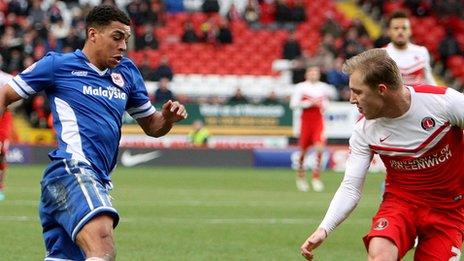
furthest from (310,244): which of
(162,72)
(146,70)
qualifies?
(146,70)

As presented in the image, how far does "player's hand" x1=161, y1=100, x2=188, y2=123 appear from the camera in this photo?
7.45 meters

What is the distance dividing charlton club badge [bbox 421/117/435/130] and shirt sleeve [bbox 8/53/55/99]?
2.44 m

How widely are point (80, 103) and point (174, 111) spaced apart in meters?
0.73

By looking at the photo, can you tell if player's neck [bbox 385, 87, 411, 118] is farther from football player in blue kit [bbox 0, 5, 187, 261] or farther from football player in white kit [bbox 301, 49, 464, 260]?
football player in blue kit [bbox 0, 5, 187, 261]

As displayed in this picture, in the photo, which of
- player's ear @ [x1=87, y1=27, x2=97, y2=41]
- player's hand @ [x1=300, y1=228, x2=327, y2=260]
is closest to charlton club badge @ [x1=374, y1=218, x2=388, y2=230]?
player's hand @ [x1=300, y1=228, x2=327, y2=260]

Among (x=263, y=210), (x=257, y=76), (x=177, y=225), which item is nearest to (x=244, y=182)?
(x=263, y=210)

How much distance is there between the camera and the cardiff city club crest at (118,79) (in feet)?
23.9

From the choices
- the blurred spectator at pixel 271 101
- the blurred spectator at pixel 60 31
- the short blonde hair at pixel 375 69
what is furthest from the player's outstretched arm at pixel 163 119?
the blurred spectator at pixel 60 31

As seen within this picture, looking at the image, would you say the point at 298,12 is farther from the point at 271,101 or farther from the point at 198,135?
the point at 198,135

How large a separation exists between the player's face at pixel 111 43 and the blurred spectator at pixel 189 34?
26.1 meters

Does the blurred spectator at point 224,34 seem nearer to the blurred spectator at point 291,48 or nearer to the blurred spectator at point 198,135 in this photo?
the blurred spectator at point 291,48

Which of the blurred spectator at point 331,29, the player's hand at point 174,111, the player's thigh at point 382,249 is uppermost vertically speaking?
the player's hand at point 174,111

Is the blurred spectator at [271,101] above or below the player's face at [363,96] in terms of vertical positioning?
below

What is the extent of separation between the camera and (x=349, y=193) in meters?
6.74
